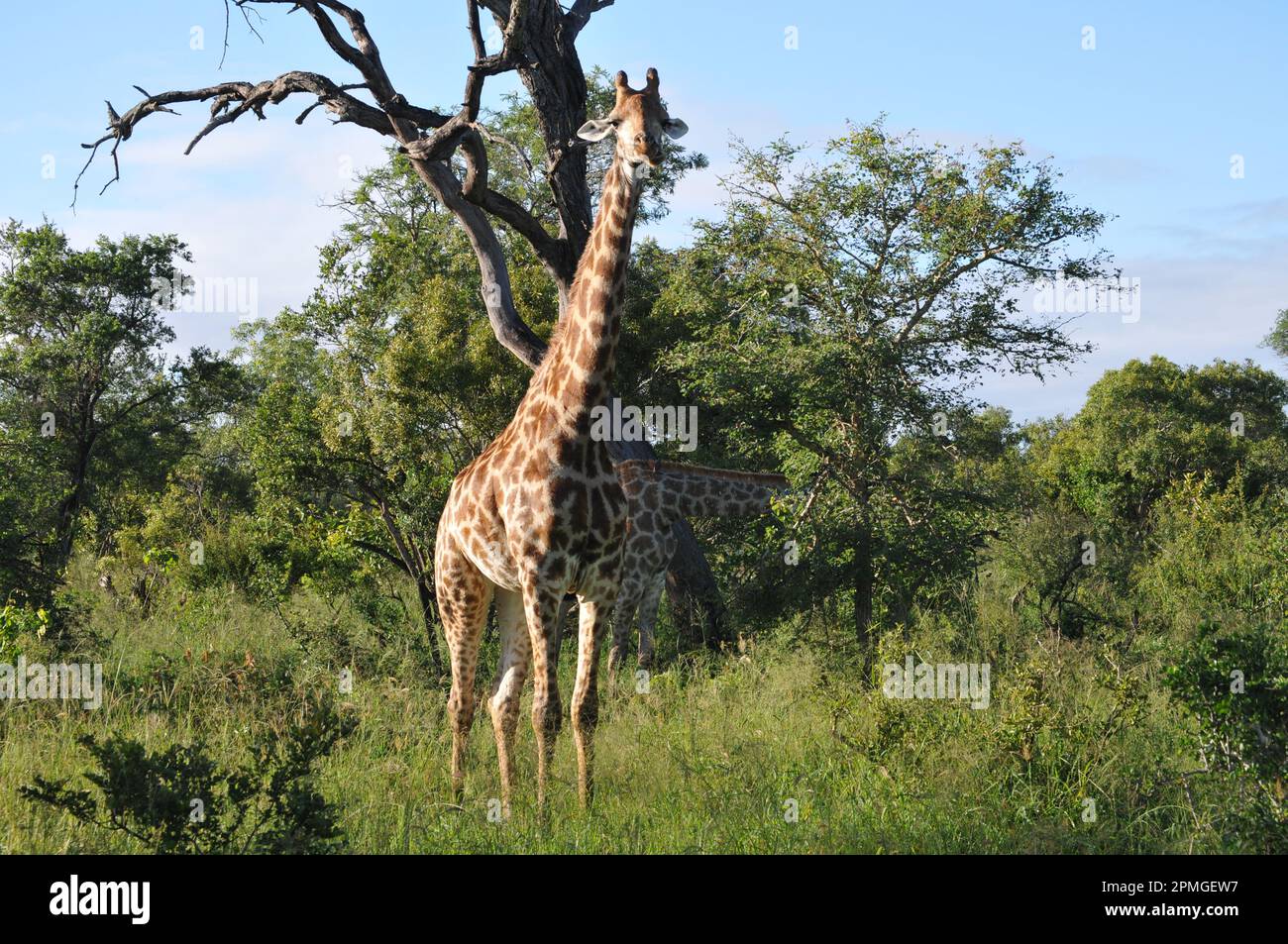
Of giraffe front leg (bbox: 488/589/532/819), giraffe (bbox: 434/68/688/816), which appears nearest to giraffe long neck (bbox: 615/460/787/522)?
giraffe front leg (bbox: 488/589/532/819)

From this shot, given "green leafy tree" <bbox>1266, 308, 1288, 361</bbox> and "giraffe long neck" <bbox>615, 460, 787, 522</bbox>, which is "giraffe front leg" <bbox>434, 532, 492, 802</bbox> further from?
"green leafy tree" <bbox>1266, 308, 1288, 361</bbox>

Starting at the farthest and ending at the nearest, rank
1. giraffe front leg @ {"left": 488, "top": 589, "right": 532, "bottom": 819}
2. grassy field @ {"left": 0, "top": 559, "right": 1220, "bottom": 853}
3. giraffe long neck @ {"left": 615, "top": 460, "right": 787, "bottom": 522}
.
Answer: giraffe long neck @ {"left": 615, "top": 460, "right": 787, "bottom": 522}, giraffe front leg @ {"left": 488, "top": 589, "right": 532, "bottom": 819}, grassy field @ {"left": 0, "top": 559, "right": 1220, "bottom": 853}

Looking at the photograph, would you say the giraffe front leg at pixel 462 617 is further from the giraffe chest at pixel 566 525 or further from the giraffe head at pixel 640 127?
the giraffe head at pixel 640 127

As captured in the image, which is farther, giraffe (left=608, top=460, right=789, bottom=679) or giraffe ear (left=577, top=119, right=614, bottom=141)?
giraffe (left=608, top=460, right=789, bottom=679)

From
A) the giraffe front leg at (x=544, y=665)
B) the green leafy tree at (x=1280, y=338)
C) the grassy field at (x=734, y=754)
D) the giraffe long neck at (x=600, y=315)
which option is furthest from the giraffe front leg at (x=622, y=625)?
the green leafy tree at (x=1280, y=338)

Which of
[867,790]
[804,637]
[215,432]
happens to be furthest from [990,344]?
[215,432]

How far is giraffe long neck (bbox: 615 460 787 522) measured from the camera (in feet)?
39.2

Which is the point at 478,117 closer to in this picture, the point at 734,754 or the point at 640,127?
the point at 640,127

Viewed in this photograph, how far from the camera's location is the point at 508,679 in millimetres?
8031

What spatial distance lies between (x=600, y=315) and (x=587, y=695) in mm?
2345

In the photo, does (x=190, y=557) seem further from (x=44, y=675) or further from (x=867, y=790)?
(x=867, y=790)

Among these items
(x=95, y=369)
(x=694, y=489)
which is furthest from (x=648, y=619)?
(x=95, y=369)

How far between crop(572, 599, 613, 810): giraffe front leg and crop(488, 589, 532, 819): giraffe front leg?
19.5 inches
